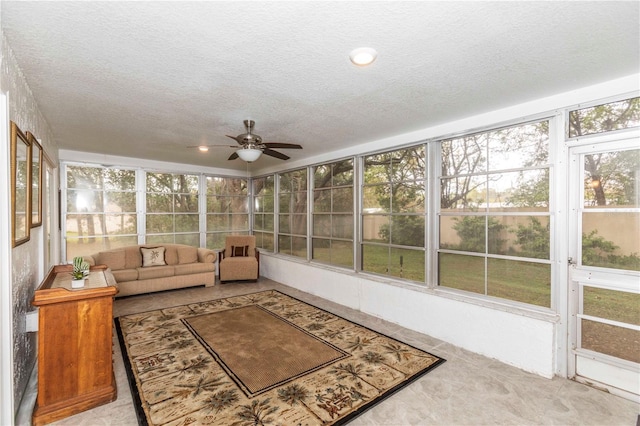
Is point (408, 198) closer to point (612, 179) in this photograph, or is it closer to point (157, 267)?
point (612, 179)

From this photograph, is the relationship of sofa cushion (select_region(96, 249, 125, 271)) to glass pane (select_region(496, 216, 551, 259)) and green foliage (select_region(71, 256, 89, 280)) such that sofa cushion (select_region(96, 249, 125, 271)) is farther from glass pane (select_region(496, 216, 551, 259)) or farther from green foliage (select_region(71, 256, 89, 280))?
glass pane (select_region(496, 216, 551, 259))

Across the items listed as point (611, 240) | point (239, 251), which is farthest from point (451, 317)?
point (239, 251)

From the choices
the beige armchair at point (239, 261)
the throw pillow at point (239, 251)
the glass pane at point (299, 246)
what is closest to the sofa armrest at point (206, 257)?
the beige armchair at point (239, 261)

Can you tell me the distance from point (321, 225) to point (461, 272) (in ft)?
8.61

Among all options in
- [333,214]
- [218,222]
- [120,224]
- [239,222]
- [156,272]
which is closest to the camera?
[333,214]

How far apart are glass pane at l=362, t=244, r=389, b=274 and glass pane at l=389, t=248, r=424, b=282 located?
110 millimetres

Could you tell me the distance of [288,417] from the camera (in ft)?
6.89

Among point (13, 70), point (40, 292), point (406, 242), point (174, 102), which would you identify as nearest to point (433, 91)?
point (406, 242)

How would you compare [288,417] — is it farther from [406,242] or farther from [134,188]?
[134,188]

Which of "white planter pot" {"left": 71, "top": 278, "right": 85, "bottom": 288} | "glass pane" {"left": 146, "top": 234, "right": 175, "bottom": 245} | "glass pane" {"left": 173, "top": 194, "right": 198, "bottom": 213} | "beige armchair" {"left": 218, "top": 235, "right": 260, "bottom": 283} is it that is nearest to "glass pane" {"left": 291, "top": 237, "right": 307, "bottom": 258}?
"beige armchair" {"left": 218, "top": 235, "right": 260, "bottom": 283}

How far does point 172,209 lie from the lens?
21.4 feet

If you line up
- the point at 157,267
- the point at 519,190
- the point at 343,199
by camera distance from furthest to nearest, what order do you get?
the point at 157,267
the point at 343,199
the point at 519,190

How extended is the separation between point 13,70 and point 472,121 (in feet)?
13.0

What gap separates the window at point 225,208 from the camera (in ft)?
23.2
